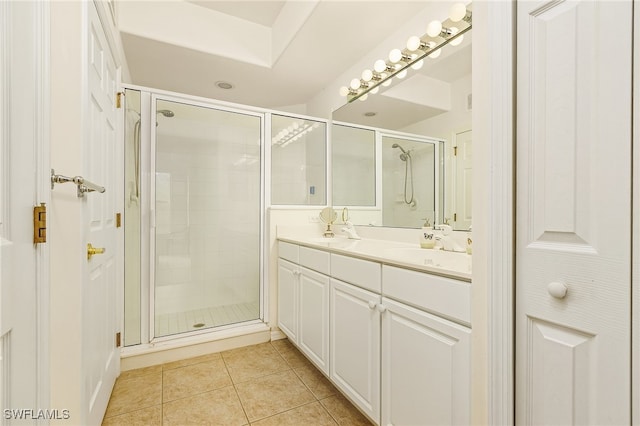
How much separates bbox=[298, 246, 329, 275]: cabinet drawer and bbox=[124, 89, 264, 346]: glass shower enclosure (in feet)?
2.19

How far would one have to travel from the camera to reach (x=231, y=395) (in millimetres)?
1684

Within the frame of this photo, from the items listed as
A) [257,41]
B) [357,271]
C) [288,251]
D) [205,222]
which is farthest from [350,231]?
[257,41]

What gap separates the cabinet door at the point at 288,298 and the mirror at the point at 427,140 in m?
0.75

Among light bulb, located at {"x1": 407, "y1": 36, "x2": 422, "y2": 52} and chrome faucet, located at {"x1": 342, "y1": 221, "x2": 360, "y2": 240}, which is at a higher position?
light bulb, located at {"x1": 407, "y1": 36, "x2": 422, "y2": 52}

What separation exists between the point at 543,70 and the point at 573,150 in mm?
218

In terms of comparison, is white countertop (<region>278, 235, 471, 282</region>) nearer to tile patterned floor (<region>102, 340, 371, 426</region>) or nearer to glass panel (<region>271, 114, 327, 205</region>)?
glass panel (<region>271, 114, 327, 205</region>)

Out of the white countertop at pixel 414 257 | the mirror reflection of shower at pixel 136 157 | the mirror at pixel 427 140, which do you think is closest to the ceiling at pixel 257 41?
the mirror at pixel 427 140

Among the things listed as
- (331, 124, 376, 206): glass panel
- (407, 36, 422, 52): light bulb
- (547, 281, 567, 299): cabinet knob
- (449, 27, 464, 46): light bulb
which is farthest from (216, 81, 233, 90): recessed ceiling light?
(547, 281, 567, 299): cabinet knob

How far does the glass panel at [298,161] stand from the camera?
8.66ft

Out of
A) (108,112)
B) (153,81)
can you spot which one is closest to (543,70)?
(108,112)

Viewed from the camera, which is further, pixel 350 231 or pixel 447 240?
pixel 350 231

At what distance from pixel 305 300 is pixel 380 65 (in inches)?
68.7

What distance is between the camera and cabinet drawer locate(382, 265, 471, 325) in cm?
92

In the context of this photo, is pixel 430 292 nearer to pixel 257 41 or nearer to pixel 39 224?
pixel 39 224
